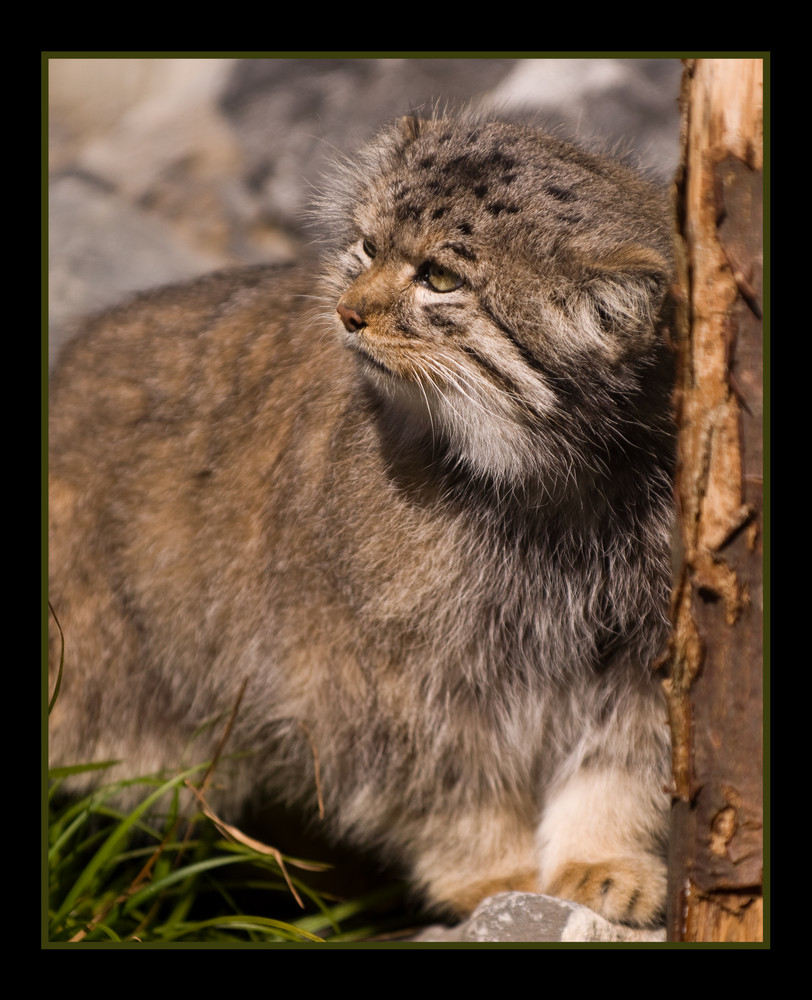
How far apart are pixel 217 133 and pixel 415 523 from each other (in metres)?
3.30

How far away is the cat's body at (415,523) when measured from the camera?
2252mm

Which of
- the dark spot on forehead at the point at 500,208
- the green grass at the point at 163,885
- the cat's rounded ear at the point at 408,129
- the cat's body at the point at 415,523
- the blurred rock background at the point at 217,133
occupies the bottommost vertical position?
the green grass at the point at 163,885

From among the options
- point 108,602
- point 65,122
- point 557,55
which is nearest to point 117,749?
point 108,602

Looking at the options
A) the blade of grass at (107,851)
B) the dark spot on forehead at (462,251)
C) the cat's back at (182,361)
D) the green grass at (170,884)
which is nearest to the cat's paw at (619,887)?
the green grass at (170,884)

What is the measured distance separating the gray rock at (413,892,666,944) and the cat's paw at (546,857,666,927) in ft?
0.15

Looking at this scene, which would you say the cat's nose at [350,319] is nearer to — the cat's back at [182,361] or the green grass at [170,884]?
the cat's back at [182,361]

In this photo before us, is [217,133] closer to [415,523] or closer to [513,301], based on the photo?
[415,523]

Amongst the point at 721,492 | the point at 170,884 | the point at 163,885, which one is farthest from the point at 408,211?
the point at 170,884

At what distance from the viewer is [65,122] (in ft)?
16.4

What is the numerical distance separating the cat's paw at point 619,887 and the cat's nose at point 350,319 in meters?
1.69

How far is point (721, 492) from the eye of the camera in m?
1.86

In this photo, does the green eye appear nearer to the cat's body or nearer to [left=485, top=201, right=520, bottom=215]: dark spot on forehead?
the cat's body

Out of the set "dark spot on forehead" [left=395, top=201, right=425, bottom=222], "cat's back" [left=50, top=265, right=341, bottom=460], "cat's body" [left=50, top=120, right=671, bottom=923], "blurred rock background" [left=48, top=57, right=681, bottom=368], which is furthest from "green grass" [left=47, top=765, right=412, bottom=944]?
"blurred rock background" [left=48, top=57, right=681, bottom=368]

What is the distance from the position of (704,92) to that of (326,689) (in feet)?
6.35
